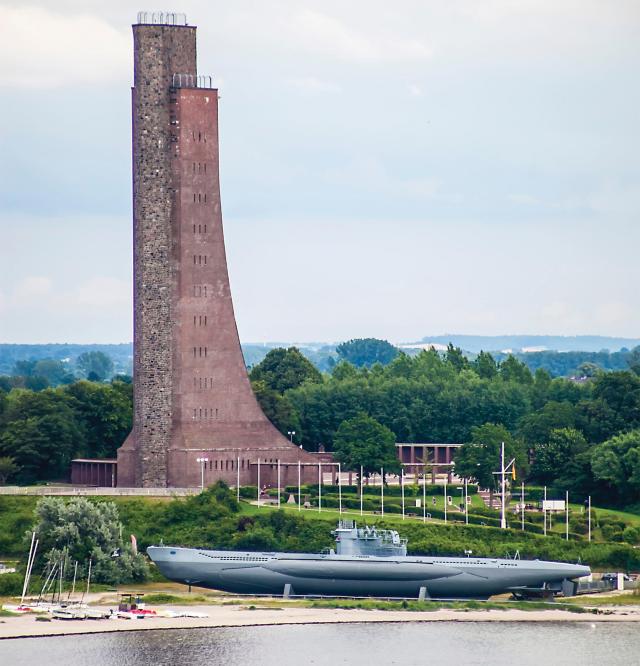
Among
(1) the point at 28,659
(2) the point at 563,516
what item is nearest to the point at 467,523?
(2) the point at 563,516

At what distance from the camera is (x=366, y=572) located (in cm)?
12938

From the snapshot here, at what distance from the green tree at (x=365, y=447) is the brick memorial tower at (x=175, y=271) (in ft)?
28.9

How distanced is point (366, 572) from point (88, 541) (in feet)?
55.0

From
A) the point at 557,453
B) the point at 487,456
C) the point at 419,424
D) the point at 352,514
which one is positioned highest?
the point at 419,424

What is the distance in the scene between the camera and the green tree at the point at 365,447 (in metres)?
157

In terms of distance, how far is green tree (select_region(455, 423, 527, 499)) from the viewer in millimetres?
153750

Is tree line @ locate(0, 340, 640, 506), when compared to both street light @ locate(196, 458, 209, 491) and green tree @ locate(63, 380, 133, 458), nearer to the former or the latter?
green tree @ locate(63, 380, 133, 458)

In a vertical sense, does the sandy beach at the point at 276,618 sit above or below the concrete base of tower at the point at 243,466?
below

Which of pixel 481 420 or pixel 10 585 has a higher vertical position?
pixel 481 420

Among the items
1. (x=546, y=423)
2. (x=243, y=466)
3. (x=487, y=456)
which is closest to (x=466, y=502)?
(x=487, y=456)

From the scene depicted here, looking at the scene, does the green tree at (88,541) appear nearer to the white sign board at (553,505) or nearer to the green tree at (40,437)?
the green tree at (40,437)

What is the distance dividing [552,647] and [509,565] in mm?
14221

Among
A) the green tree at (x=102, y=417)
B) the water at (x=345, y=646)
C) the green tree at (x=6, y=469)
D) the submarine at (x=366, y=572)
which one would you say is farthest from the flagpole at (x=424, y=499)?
the green tree at (x=6, y=469)

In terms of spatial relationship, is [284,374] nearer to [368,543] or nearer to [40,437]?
[40,437]
